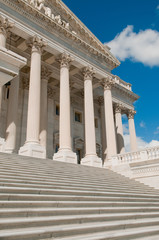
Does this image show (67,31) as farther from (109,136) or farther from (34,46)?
(109,136)

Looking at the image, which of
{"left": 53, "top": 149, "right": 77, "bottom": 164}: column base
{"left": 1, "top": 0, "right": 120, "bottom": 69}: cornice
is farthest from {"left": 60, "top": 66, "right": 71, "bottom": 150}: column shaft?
{"left": 1, "top": 0, "right": 120, "bottom": 69}: cornice

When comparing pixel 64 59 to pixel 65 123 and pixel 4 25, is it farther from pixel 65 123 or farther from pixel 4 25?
pixel 65 123

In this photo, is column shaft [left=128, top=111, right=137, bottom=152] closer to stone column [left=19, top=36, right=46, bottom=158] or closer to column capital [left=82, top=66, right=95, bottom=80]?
column capital [left=82, top=66, right=95, bottom=80]

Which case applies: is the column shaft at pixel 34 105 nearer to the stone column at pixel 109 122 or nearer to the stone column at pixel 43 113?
the stone column at pixel 43 113

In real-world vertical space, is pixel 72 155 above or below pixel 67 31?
below

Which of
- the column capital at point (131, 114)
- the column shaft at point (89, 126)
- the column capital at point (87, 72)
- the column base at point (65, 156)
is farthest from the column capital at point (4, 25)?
the column capital at point (131, 114)

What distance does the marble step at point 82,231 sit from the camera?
561cm

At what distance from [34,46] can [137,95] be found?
24902 mm

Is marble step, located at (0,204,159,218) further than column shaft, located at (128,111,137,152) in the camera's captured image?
No

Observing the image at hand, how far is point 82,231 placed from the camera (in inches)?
266

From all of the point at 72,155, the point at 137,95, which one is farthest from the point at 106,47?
the point at 72,155

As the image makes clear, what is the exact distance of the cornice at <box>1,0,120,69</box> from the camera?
22.1 meters

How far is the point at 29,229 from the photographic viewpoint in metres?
6.03

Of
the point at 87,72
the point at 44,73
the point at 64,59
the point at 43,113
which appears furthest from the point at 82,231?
the point at 44,73
